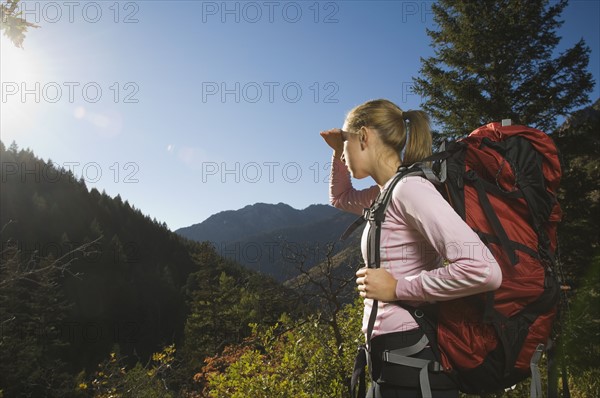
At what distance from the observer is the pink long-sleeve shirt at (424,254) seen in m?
1.21

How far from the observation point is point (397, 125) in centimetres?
163

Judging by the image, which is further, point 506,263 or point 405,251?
point 405,251

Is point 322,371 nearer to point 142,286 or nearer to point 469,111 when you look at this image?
point 469,111

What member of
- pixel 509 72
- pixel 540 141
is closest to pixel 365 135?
pixel 540 141

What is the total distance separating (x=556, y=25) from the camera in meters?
12.6

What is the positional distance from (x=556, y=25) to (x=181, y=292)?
79.5 m

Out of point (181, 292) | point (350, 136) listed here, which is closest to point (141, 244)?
point (181, 292)

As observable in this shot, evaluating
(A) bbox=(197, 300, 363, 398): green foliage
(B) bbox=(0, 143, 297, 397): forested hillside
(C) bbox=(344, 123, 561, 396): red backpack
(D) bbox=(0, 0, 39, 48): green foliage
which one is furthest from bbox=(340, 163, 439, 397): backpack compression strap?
(B) bbox=(0, 143, 297, 397): forested hillside

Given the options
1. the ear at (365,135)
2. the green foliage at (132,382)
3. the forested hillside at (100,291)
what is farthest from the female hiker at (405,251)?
the forested hillside at (100,291)

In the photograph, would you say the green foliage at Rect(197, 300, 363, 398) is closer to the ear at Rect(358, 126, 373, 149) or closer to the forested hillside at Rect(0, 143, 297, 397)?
the ear at Rect(358, 126, 373, 149)

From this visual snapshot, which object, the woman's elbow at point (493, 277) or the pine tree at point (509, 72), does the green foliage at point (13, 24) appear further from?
the pine tree at point (509, 72)

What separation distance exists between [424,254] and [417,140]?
455mm

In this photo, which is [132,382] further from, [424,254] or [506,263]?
[506,263]

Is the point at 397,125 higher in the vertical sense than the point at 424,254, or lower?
higher
